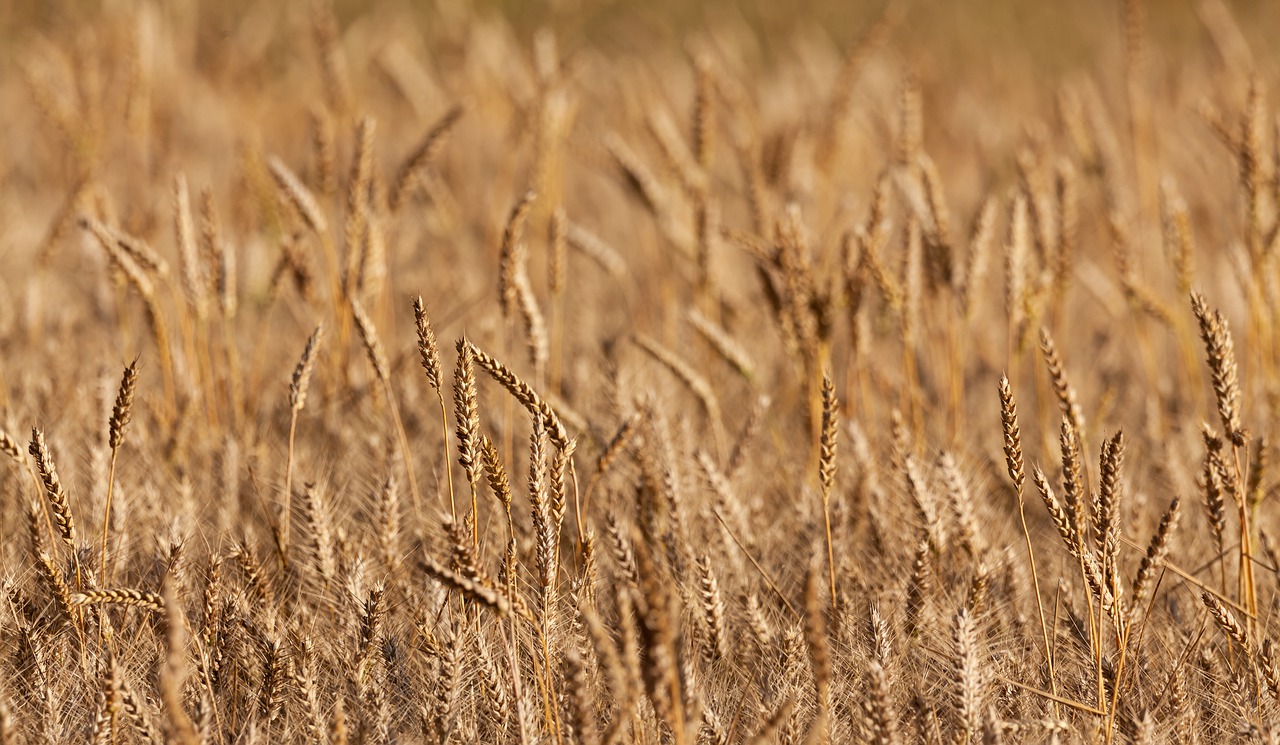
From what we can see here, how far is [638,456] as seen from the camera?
142 centimetres

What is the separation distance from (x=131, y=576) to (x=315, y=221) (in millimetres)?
678

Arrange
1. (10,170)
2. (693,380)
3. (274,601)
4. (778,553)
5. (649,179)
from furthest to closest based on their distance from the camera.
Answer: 1. (10,170)
2. (649,179)
3. (693,380)
4. (778,553)
5. (274,601)

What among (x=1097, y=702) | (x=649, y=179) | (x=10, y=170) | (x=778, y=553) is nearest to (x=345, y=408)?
(x=649, y=179)

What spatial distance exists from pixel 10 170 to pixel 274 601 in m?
2.92

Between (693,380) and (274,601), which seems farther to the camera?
(693,380)

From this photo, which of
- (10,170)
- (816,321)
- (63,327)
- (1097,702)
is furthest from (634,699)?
(10,170)

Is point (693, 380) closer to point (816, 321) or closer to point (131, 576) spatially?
point (816, 321)

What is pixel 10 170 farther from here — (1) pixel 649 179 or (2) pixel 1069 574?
(2) pixel 1069 574

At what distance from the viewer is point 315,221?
1.86 metres

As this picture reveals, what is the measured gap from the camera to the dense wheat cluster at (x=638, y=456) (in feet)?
3.90

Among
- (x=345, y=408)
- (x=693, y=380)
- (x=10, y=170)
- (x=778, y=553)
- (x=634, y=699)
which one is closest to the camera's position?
(x=634, y=699)

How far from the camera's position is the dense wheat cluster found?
1.19m

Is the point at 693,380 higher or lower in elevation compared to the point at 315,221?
lower

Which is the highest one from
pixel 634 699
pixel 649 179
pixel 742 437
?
pixel 649 179
